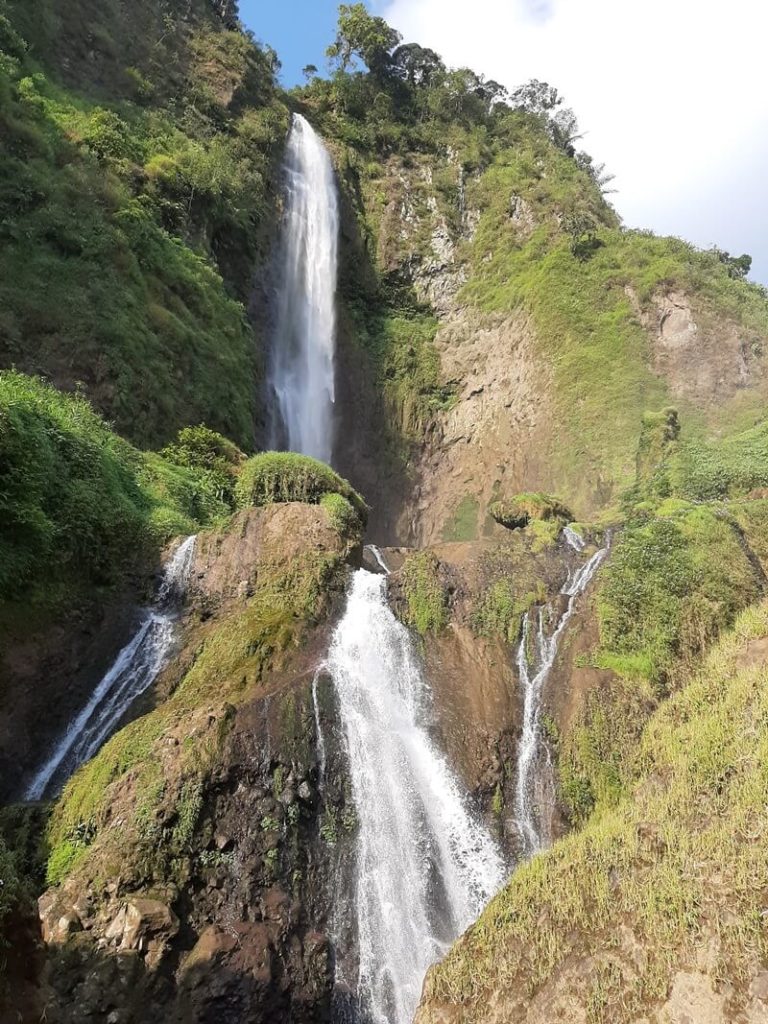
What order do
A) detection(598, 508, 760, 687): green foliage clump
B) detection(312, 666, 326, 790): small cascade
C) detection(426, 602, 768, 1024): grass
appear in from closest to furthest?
detection(426, 602, 768, 1024): grass, detection(312, 666, 326, 790): small cascade, detection(598, 508, 760, 687): green foliage clump

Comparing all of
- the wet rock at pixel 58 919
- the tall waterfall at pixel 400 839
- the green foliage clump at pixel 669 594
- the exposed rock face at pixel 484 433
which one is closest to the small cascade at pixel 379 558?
the tall waterfall at pixel 400 839

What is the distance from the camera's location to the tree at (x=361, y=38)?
40.9 meters

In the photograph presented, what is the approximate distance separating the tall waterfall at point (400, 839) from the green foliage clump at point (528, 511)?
9374mm

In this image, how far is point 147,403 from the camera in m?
17.8

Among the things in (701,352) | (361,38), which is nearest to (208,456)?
(701,352)

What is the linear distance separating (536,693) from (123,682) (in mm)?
7060

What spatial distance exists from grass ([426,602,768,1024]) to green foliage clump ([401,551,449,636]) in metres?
5.37

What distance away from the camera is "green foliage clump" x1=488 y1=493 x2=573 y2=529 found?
19359mm

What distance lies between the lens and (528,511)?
19562mm

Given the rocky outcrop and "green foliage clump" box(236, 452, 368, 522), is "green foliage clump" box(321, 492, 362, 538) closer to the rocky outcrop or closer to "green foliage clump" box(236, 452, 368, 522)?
"green foliage clump" box(236, 452, 368, 522)

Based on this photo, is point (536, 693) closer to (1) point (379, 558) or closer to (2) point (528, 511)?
(1) point (379, 558)

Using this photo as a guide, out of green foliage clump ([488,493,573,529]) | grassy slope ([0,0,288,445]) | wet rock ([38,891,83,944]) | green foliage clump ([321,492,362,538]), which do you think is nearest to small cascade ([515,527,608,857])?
green foliage clump ([321,492,362,538])

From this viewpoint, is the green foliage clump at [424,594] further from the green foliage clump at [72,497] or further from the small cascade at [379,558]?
the green foliage clump at [72,497]

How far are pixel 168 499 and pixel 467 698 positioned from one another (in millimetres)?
8252
